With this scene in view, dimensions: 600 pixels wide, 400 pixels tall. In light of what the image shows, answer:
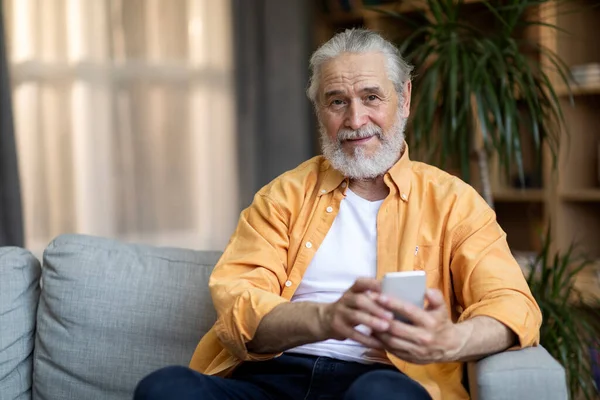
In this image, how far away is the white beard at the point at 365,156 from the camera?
1.84m

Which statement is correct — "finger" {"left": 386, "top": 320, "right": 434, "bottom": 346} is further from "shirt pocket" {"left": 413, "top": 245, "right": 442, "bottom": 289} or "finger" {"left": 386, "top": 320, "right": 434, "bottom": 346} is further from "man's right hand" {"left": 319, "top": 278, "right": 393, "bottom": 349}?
"shirt pocket" {"left": 413, "top": 245, "right": 442, "bottom": 289}

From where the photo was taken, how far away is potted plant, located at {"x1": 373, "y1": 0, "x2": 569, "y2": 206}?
2283mm

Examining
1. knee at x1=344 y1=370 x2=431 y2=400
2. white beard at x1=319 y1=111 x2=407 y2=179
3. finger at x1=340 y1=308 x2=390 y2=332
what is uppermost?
white beard at x1=319 y1=111 x2=407 y2=179

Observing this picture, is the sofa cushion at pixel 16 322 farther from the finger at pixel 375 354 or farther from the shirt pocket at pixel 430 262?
the shirt pocket at pixel 430 262

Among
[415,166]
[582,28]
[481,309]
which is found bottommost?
[481,309]

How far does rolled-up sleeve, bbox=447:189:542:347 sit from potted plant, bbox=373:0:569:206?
582 mm

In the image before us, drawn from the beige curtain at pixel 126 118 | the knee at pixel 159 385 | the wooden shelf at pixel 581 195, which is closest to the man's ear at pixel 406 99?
the knee at pixel 159 385

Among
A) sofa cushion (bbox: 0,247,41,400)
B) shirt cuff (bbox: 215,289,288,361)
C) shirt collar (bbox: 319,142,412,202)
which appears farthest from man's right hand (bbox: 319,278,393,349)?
sofa cushion (bbox: 0,247,41,400)

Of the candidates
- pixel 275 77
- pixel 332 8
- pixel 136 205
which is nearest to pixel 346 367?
pixel 136 205

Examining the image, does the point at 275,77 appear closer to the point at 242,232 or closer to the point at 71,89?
the point at 71,89

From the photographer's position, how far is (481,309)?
1.58m

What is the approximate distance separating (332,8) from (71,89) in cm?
135

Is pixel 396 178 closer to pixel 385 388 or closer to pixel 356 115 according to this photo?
pixel 356 115

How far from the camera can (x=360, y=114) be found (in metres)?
1.83
